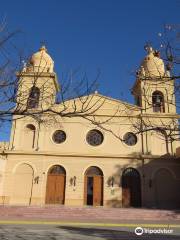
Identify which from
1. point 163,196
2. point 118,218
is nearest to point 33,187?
point 118,218

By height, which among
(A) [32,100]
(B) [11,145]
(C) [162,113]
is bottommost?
(A) [32,100]

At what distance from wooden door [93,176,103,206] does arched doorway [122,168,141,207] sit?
6.30ft

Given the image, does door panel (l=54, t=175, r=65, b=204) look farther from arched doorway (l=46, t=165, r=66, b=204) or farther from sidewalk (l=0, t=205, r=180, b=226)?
sidewalk (l=0, t=205, r=180, b=226)

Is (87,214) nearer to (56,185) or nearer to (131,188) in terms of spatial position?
(56,185)

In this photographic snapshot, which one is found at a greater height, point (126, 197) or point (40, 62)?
point (40, 62)

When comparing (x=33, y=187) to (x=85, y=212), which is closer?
(x=85, y=212)

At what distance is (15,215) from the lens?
1906 centimetres

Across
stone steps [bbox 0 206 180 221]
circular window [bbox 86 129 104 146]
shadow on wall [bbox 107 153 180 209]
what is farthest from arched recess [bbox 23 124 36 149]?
shadow on wall [bbox 107 153 180 209]

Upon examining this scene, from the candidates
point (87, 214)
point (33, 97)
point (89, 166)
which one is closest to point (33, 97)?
point (33, 97)

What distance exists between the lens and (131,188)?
25141 millimetres

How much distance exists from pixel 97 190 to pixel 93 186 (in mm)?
488

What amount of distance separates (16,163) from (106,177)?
7.94m

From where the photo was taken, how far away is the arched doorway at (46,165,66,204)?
24.7 metres

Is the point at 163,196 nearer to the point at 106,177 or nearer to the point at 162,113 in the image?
the point at 106,177
